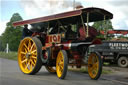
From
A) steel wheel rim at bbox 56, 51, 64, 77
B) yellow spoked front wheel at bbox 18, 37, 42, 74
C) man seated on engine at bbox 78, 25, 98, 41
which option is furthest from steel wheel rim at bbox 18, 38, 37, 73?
man seated on engine at bbox 78, 25, 98, 41

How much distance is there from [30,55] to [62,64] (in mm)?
1920

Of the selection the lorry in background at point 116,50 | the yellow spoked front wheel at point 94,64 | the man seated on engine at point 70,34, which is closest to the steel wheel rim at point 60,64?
the man seated on engine at point 70,34

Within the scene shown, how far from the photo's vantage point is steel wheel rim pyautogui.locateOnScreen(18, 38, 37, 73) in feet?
29.0

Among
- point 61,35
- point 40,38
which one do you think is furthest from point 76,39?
point 40,38

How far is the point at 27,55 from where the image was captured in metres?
9.06

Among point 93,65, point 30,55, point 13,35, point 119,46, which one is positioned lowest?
point 93,65

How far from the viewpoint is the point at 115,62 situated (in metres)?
15.2

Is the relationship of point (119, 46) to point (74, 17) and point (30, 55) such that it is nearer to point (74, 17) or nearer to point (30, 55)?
point (74, 17)

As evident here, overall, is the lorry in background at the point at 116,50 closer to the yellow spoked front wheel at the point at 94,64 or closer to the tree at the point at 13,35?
the yellow spoked front wheel at the point at 94,64

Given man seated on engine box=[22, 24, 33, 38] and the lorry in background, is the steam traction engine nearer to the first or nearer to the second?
man seated on engine box=[22, 24, 33, 38]

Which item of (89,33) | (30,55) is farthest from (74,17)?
(30,55)

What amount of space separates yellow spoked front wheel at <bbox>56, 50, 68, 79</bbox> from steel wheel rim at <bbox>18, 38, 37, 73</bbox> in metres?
1.27

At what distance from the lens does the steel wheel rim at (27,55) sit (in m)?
8.83

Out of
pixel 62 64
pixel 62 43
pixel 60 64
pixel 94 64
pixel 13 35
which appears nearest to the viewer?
pixel 62 64
